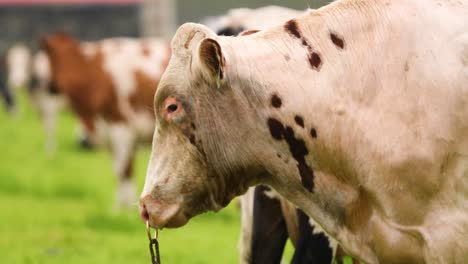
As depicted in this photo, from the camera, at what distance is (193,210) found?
476 cm

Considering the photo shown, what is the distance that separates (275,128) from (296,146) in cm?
12

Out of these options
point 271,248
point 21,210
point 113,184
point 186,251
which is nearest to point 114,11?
point 113,184

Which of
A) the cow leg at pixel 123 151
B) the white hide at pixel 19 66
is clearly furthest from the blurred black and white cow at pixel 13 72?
the cow leg at pixel 123 151

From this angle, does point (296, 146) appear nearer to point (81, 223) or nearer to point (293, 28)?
point (293, 28)

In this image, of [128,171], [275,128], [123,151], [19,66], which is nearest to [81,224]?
[128,171]

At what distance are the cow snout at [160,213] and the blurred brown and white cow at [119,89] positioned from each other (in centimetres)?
922

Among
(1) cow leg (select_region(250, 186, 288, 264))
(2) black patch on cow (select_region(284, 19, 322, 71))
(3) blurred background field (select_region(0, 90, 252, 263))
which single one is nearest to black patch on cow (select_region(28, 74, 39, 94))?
(3) blurred background field (select_region(0, 90, 252, 263))

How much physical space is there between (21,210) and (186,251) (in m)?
4.23

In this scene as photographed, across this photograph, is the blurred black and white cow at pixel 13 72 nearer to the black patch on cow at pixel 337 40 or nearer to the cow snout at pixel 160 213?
the cow snout at pixel 160 213

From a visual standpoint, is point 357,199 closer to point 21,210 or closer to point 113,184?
point 21,210

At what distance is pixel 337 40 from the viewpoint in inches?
179

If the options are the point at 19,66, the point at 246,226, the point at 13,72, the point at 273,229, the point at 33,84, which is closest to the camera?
the point at 273,229

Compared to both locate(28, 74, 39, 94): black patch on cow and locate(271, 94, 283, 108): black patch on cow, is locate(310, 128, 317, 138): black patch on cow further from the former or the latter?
locate(28, 74, 39, 94): black patch on cow

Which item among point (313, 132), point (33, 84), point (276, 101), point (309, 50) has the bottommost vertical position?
point (33, 84)
